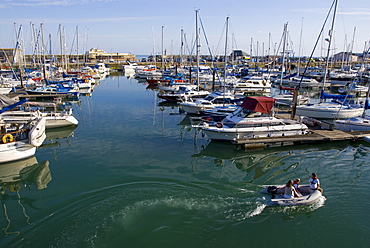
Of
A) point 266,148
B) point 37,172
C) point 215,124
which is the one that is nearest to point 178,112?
point 215,124

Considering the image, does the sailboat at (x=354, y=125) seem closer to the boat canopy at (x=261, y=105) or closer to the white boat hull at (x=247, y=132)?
the white boat hull at (x=247, y=132)

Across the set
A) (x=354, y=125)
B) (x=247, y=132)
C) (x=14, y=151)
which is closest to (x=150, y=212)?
(x=14, y=151)

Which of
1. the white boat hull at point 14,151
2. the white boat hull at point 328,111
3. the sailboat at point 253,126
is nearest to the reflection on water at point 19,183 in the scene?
the white boat hull at point 14,151

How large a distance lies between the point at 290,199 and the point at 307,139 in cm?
969

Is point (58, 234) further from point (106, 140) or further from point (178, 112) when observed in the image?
point (178, 112)

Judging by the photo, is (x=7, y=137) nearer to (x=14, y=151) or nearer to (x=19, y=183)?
(x=14, y=151)

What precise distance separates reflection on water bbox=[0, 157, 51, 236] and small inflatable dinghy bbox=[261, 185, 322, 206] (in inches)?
416

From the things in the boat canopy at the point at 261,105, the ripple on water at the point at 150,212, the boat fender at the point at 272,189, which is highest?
A: the boat canopy at the point at 261,105

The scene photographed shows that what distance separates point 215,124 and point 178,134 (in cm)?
405

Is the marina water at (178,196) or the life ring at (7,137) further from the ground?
the life ring at (7,137)

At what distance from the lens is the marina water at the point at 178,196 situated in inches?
431

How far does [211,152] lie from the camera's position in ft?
66.9

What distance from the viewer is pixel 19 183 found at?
1569 cm

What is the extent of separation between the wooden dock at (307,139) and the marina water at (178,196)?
50cm
